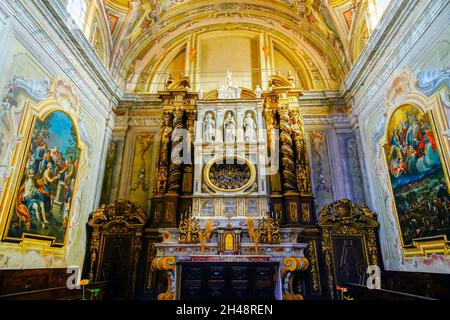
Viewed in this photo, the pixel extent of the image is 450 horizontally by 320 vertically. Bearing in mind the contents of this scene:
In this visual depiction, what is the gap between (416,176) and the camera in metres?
6.38

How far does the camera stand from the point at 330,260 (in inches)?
321

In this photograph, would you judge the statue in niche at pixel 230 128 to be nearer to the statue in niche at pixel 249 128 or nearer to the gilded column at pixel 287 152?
the statue in niche at pixel 249 128

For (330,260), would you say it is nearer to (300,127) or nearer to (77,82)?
(300,127)

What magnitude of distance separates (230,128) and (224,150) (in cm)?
79

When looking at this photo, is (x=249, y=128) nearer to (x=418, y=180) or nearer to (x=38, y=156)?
(x=418, y=180)

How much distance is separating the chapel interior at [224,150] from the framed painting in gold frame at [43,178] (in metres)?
0.04

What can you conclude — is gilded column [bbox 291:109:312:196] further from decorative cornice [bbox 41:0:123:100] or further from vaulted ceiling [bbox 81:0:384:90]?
decorative cornice [bbox 41:0:123:100]

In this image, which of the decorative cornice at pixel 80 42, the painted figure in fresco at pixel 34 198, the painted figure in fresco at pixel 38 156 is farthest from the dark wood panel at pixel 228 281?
the decorative cornice at pixel 80 42

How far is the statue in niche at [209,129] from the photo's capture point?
9.41m

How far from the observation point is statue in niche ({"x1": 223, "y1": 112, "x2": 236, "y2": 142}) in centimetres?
937

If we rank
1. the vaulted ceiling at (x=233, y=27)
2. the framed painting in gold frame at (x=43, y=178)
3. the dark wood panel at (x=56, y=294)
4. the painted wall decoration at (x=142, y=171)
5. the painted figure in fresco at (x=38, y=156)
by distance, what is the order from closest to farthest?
1. the dark wood panel at (x=56, y=294)
2. the framed painting in gold frame at (x=43, y=178)
3. the painted figure in fresco at (x=38, y=156)
4. the painted wall decoration at (x=142, y=171)
5. the vaulted ceiling at (x=233, y=27)

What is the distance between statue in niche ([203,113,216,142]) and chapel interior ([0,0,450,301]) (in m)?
0.05

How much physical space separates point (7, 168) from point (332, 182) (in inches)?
340
